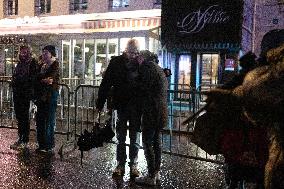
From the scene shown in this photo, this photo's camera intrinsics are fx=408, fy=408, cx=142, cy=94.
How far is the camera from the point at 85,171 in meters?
6.62

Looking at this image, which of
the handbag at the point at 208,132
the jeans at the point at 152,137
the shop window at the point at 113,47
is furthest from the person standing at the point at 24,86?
the shop window at the point at 113,47

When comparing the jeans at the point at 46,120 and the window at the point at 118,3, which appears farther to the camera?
the window at the point at 118,3

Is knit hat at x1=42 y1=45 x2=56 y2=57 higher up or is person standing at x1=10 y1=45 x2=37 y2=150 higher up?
knit hat at x1=42 y1=45 x2=56 y2=57

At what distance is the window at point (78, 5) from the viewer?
21.0 m

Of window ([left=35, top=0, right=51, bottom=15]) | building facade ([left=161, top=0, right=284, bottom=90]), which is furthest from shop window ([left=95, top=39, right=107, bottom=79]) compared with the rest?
window ([left=35, top=0, right=51, bottom=15])

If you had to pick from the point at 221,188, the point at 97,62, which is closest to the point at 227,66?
the point at 97,62

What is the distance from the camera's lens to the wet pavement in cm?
593

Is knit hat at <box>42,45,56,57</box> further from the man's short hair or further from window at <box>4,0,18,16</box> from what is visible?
window at <box>4,0,18,16</box>

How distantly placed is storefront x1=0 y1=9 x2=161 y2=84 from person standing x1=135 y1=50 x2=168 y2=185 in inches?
350

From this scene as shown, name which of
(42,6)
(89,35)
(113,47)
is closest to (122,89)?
(89,35)

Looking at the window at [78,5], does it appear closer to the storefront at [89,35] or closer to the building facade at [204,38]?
the storefront at [89,35]

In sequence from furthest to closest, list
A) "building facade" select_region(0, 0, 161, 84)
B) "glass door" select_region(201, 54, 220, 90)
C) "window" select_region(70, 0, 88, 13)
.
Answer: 1. "window" select_region(70, 0, 88, 13)
2. "glass door" select_region(201, 54, 220, 90)
3. "building facade" select_region(0, 0, 161, 84)

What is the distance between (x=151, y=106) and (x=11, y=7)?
67.3 ft

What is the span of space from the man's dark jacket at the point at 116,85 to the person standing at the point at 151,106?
0.86 feet
